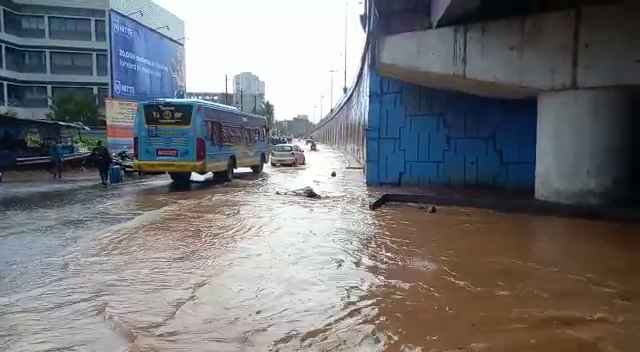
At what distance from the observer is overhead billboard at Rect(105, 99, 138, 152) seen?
30.6 metres

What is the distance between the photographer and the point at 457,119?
17469 millimetres

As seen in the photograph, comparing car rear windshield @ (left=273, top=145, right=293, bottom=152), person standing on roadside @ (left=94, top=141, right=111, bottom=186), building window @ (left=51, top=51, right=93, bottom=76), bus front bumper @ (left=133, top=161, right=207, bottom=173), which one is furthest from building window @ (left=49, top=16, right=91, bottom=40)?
bus front bumper @ (left=133, top=161, right=207, bottom=173)

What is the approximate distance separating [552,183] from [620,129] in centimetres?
176

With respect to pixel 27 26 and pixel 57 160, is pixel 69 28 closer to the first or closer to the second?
pixel 27 26

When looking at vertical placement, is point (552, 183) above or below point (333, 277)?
above

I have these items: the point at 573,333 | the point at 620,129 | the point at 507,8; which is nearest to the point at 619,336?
the point at 573,333

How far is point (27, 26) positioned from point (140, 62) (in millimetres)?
22604

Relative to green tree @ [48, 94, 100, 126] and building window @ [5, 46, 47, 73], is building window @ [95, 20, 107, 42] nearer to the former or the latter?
building window @ [5, 46, 47, 73]

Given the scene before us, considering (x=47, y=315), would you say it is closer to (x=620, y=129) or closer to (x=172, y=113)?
(x=620, y=129)

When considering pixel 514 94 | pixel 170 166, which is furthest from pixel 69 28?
pixel 514 94

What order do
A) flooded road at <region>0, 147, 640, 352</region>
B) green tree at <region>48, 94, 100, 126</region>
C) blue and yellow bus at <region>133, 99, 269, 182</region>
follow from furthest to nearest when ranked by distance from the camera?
green tree at <region>48, 94, 100, 126</region> → blue and yellow bus at <region>133, 99, 269, 182</region> → flooded road at <region>0, 147, 640, 352</region>

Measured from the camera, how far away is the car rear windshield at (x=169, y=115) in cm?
1764

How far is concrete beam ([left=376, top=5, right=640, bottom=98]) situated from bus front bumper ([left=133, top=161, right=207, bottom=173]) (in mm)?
7100

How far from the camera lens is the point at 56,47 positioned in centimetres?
5316
